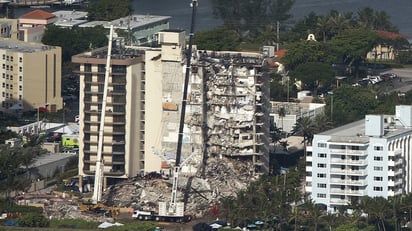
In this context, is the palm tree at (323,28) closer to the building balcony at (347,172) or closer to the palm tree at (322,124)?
the palm tree at (322,124)

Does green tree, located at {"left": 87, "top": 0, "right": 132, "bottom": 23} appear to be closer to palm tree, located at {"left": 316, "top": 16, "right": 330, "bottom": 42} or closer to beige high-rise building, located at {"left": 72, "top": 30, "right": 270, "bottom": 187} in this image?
palm tree, located at {"left": 316, "top": 16, "right": 330, "bottom": 42}

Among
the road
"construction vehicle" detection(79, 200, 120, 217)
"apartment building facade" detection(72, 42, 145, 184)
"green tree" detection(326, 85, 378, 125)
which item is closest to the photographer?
"construction vehicle" detection(79, 200, 120, 217)

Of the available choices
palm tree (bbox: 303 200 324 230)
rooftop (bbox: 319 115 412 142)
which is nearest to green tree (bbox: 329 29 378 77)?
rooftop (bbox: 319 115 412 142)

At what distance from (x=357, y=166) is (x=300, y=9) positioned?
3147 centimetres

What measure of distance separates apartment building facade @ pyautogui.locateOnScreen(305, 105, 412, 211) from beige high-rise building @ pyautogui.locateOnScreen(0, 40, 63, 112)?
12717 millimetres

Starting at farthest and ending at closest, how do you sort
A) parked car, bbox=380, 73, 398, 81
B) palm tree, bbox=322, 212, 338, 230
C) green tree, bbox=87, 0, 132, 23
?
green tree, bbox=87, 0, 132, 23, parked car, bbox=380, 73, 398, 81, palm tree, bbox=322, 212, 338, 230

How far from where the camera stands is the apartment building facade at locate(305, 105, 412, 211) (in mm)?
54281

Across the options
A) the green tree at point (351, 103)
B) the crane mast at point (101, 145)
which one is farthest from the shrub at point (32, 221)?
the green tree at point (351, 103)

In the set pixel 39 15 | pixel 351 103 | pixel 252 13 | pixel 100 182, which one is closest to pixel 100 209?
pixel 100 182

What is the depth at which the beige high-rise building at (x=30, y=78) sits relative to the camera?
65.9 meters

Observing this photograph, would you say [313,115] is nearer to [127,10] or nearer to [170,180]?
[170,180]

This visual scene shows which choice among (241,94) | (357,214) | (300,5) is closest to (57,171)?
(241,94)

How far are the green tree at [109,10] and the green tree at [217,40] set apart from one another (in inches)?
232

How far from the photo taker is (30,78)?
217 feet
